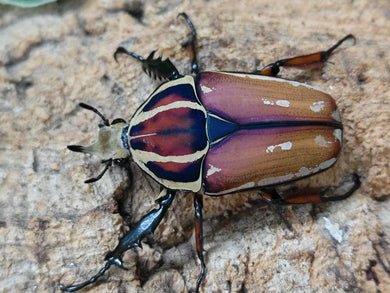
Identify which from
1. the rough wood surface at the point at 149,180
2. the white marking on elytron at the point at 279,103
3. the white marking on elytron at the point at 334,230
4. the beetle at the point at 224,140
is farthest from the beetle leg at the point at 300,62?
the white marking on elytron at the point at 334,230

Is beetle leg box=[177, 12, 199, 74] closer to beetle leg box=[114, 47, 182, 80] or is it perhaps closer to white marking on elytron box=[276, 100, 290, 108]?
beetle leg box=[114, 47, 182, 80]

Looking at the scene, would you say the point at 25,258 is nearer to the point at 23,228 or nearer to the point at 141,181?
the point at 23,228

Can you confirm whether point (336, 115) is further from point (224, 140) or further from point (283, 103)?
point (224, 140)

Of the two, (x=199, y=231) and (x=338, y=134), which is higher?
(x=338, y=134)

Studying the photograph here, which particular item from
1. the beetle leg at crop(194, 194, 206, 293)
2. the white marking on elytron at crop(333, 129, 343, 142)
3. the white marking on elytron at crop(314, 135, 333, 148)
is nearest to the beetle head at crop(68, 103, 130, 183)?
the beetle leg at crop(194, 194, 206, 293)

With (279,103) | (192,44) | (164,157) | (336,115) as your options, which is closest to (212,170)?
(164,157)
